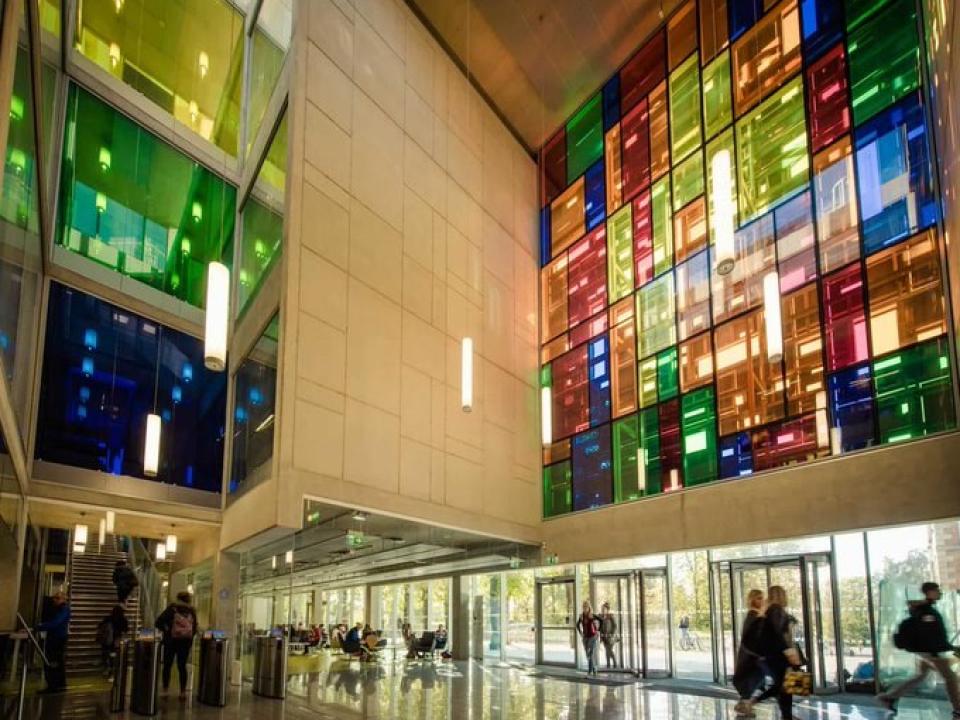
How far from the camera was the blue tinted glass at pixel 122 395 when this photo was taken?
14.9 metres

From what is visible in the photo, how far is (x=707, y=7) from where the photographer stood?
1612 cm

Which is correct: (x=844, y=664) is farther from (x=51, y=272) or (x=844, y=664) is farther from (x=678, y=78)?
(x=51, y=272)

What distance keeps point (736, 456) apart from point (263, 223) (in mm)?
9680

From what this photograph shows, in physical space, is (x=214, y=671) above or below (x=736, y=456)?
below

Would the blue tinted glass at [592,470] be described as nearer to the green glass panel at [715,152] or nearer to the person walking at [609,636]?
the person walking at [609,636]

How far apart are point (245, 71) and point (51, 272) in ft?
22.1

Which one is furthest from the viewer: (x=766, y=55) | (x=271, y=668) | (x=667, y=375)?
(x=667, y=375)

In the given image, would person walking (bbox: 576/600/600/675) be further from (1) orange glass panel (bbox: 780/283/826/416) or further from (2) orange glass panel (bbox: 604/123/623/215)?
(2) orange glass panel (bbox: 604/123/623/215)

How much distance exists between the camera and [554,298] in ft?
64.3

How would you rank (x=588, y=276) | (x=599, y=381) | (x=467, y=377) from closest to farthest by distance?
1. (x=467, y=377)
2. (x=599, y=381)
3. (x=588, y=276)

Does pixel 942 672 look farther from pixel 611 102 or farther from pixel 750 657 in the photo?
pixel 611 102

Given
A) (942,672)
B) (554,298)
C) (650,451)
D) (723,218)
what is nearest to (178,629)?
(650,451)

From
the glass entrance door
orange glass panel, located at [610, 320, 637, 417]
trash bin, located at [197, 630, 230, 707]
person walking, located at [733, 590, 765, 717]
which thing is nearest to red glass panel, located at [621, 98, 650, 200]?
orange glass panel, located at [610, 320, 637, 417]

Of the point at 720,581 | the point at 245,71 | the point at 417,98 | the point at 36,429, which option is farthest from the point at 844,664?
the point at 245,71
